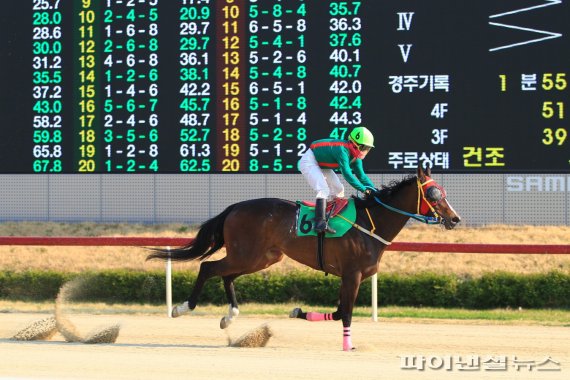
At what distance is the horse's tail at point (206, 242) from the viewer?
859 centimetres

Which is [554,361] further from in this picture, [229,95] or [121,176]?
[121,176]

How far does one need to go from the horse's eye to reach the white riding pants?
77cm

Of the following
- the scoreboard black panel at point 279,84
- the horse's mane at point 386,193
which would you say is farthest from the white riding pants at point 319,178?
the scoreboard black panel at point 279,84

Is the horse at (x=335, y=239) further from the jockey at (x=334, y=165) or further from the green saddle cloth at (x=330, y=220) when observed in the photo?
the jockey at (x=334, y=165)

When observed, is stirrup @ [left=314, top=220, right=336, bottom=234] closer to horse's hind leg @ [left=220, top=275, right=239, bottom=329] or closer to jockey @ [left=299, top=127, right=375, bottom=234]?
jockey @ [left=299, top=127, right=375, bottom=234]

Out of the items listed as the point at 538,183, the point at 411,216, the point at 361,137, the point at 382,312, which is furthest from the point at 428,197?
the point at 538,183

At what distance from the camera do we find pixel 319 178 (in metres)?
8.17

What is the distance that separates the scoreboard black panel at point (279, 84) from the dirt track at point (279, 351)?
7.97 ft

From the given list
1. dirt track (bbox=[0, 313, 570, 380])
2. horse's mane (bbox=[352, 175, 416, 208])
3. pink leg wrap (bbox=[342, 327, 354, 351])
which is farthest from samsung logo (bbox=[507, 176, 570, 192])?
pink leg wrap (bbox=[342, 327, 354, 351])

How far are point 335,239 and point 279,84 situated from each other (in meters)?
4.42

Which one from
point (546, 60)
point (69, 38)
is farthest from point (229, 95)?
point (546, 60)

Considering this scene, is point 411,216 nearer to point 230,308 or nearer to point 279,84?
point 230,308

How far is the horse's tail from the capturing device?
8.59 m

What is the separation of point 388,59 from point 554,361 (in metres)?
5.46
